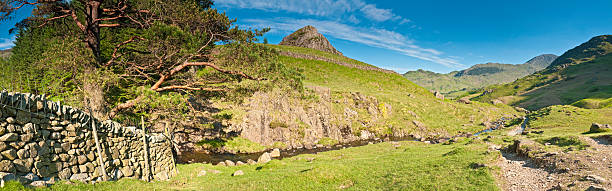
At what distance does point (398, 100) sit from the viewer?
6506 cm

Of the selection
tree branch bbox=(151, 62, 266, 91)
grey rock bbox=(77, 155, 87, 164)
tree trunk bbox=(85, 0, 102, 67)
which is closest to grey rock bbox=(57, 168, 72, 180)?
grey rock bbox=(77, 155, 87, 164)

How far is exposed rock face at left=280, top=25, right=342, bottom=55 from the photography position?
146 metres

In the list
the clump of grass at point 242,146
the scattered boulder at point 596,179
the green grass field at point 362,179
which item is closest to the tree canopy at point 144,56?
the green grass field at point 362,179

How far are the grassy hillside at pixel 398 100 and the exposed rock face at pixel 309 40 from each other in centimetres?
5174

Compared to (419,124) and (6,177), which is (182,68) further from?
(419,124)

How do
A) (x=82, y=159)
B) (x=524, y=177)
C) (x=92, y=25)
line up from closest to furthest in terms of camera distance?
(x=82, y=159)
(x=524, y=177)
(x=92, y=25)

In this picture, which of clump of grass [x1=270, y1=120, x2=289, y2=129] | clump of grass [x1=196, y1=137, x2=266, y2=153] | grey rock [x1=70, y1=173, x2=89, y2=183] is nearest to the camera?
grey rock [x1=70, y1=173, x2=89, y2=183]

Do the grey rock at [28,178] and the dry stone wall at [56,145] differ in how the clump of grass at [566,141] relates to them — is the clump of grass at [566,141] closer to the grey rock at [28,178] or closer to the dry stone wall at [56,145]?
the dry stone wall at [56,145]

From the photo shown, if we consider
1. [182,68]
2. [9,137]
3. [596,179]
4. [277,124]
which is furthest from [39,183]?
[277,124]

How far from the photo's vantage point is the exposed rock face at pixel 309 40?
14612 centimetres

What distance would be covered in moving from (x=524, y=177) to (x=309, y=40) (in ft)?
459

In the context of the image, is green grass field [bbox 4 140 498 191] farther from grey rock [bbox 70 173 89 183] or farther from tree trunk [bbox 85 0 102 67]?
tree trunk [bbox 85 0 102 67]

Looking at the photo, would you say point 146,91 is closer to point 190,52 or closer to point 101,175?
point 190,52

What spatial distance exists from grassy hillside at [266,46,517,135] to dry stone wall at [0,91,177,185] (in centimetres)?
2739
